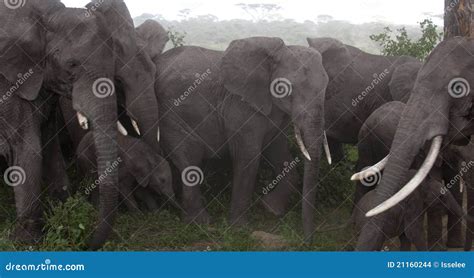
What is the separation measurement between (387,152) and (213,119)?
229 centimetres

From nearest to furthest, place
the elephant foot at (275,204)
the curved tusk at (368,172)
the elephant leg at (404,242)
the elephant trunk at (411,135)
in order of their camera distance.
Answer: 1. the elephant trunk at (411,135)
2. the curved tusk at (368,172)
3. the elephant leg at (404,242)
4. the elephant foot at (275,204)

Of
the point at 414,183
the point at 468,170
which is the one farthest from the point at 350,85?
the point at 414,183

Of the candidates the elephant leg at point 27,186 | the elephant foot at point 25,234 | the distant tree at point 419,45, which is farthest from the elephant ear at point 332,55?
the elephant foot at point 25,234

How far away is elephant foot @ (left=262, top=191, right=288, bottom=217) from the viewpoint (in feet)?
25.0

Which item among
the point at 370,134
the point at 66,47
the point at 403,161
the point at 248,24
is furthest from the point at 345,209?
the point at 248,24

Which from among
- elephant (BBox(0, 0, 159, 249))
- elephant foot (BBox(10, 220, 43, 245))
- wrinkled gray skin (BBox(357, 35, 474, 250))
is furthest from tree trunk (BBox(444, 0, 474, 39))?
elephant foot (BBox(10, 220, 43, 245))

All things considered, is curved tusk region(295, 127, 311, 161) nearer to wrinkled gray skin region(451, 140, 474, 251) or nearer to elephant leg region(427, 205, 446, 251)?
elephant leg region(427, 205, 446, 251)

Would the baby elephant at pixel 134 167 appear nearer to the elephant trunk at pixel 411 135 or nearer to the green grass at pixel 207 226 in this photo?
the green grass at pixel 207 226

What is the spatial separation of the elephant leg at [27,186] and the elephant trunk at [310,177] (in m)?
2.78

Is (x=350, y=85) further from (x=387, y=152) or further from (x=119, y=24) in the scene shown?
(x=119, y=24)

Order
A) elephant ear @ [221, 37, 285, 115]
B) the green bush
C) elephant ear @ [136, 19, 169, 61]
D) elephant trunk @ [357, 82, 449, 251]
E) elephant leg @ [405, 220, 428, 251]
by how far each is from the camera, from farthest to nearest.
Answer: elephant ear @ [136, 19, 169, 61] → elephant ear @ [221, 37, 285, 115] → the green bush → elephant leg @ [405, 220, 428, 251] → elephant trunk @ [357, 82, 449, 251]

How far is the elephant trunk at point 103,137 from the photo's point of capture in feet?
18.2

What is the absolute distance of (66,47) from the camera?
5898 mm

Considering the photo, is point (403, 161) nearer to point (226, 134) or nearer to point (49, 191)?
point (226, 134)
